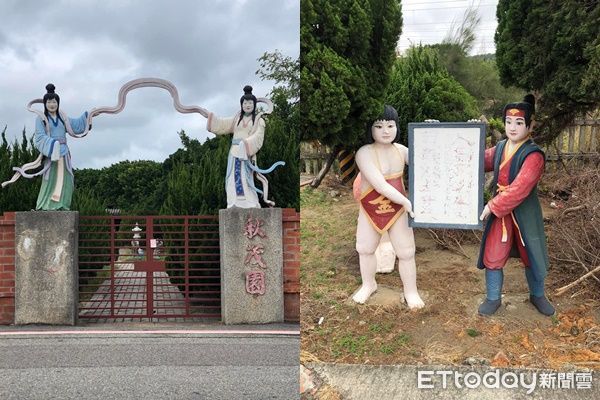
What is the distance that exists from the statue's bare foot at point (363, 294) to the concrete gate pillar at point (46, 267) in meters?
2.48

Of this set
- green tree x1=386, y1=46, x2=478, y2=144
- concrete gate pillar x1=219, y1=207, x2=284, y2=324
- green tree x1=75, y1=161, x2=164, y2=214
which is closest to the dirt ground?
green tree x1=386, y1=46, x2=478, y2=144

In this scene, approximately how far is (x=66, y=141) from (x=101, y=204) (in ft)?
9.94

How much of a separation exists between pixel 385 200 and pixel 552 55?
4.04 ft

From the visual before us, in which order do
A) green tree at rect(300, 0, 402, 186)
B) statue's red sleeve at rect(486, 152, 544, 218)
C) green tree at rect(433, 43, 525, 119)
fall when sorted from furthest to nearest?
1. green tree at rect(433, 43, 525, 119)
2. green tree at rect(300, 0, 402, 186)
3. statue's red sleeve at rect(486, 152, 544, 218)

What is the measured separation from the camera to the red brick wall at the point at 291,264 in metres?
4.74

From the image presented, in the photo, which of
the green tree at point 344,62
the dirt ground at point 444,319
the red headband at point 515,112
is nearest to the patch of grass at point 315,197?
the dirt ground at point 444,319

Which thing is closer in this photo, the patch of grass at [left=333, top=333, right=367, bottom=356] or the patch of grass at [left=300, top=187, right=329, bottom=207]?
the patch of grass at [left=333, top=333, right=367, bottom=356]

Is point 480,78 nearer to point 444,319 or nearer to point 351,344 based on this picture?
point 444,319

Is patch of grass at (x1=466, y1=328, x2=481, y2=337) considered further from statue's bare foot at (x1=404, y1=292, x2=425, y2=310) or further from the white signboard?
Answer: the white signboard

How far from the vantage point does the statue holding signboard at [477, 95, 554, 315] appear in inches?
121

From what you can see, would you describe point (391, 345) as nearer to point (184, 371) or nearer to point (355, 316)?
point (355, 316)

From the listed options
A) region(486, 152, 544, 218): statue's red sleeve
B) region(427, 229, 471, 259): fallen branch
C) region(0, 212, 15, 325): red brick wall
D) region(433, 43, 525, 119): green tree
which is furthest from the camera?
region(0, 212, 15, 325): red brick wall

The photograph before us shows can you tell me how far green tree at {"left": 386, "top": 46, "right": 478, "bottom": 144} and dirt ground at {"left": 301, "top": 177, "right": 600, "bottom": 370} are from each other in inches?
30.3

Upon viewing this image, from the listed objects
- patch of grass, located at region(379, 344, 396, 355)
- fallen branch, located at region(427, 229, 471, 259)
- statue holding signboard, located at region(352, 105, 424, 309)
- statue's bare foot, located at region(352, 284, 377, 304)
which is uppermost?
statue holding signboard, located at region(352, 105, 424, 309)
